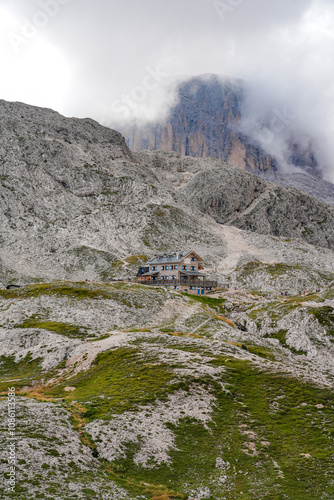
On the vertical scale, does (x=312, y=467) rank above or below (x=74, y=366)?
above

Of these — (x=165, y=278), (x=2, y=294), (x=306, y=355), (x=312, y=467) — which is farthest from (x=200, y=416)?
(x=165, y=278)

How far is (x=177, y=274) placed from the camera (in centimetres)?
13625

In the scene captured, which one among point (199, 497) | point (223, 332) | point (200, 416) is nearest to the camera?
point (199, 497)

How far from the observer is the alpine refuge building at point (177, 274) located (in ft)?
436

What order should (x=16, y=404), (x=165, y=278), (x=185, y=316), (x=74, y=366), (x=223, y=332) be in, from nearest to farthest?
(x=16, y=404)
(x=74, y=366)
(x=223, y=332)
(x=185, y=316)
(x=165, y=278)

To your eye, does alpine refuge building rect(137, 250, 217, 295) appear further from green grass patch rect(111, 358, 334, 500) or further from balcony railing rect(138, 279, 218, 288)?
green grass patch rect(111, 358, 334, 500)

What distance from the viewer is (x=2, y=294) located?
10144 centimetres

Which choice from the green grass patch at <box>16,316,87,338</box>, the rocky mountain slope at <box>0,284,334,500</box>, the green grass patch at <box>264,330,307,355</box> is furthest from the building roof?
the green grass patch at <box>16,316,87,338</box>

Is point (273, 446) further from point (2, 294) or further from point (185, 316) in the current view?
point (2, 294)

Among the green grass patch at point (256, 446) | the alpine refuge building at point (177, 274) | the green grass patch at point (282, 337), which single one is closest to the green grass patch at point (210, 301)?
the alpine refuge building at point (177, 274)

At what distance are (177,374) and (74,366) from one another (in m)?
20.6

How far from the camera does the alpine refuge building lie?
436 feet

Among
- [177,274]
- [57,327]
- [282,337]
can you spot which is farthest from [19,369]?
[177,274]

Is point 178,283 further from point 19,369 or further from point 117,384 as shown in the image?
point 117,384
